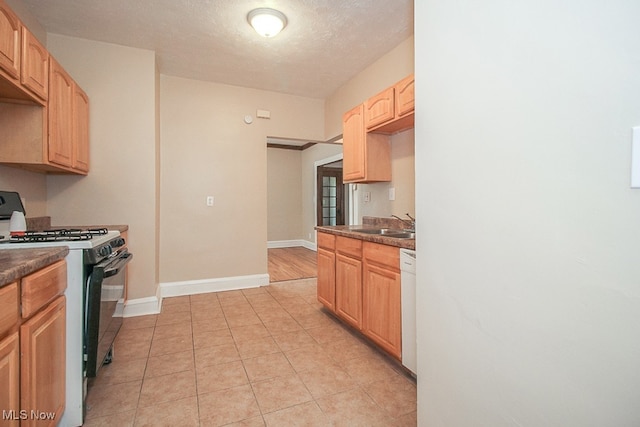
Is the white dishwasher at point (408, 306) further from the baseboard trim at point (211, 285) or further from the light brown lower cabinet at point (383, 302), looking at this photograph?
the baseboard trim at point (211, 285)

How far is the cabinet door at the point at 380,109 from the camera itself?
2418 mm

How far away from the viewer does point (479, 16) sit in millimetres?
896

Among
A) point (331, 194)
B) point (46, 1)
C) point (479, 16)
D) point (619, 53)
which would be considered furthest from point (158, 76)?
point (331, 194)

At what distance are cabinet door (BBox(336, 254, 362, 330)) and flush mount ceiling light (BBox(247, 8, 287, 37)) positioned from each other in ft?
6.71

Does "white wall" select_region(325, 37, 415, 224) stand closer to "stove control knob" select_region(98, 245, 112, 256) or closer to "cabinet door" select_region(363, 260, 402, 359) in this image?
"cabinet door" select_region(363, 260, 402, 359)

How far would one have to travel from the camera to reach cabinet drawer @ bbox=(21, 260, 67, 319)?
3.47 feet

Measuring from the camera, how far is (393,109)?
2402mm

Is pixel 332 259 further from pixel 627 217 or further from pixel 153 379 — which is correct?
pixel 627 217

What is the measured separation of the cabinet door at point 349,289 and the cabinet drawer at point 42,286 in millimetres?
1820

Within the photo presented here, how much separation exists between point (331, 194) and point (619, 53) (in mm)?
6421

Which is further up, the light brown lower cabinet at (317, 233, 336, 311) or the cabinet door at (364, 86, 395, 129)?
the cabinet door at (364, 86, 395, 129)

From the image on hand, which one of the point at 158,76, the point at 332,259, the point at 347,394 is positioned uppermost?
the point at 158,76
